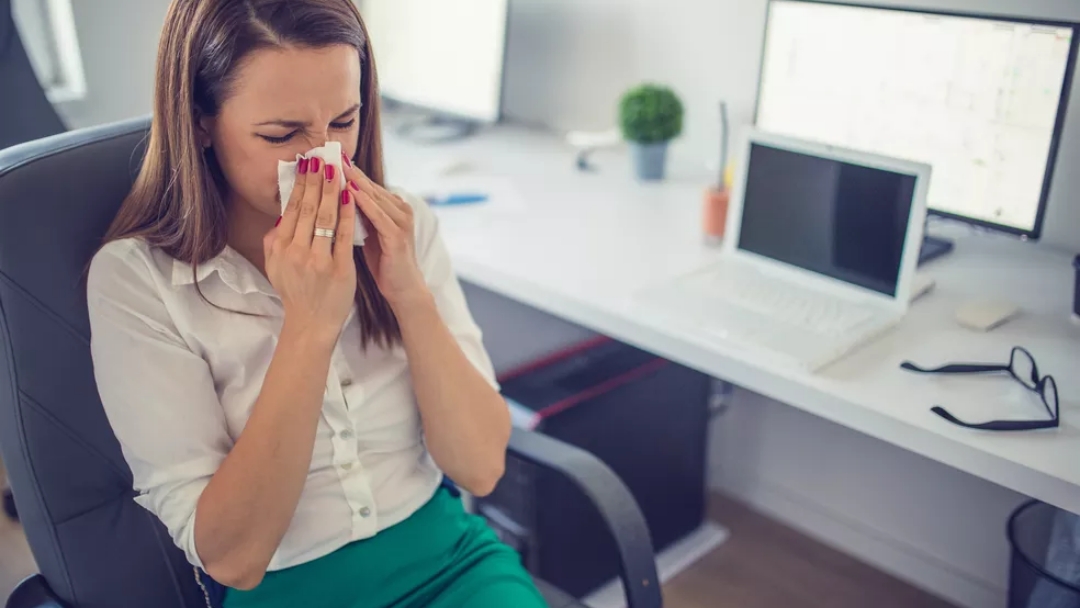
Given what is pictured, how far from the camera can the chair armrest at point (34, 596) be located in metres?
0.99

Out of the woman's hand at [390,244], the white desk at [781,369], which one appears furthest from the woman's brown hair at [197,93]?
the white desk at [781,369]

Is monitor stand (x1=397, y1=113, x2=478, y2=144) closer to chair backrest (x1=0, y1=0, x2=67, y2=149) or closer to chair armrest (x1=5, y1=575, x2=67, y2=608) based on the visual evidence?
chair backrest (x1=0, y1=0, x2=67, y2=149)

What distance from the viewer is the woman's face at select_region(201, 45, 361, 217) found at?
962 millimetres

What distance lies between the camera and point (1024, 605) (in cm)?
145

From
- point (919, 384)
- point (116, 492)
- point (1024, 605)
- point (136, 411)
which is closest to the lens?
point (136, 411)

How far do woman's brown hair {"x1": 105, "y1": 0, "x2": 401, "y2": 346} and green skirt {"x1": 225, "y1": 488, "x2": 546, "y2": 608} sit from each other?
1.18 feet

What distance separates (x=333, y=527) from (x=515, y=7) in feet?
5.02

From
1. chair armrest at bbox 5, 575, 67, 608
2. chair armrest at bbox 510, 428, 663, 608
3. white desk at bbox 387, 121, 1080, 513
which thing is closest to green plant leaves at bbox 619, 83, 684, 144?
white desk at bbox 387, 121, 1080, 513

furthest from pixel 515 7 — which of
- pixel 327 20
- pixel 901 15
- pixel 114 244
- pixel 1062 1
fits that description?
pixel 114 244

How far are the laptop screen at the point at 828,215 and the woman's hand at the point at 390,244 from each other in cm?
61

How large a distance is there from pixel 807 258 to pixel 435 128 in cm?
116

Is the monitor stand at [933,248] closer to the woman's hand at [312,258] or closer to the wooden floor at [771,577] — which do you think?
the wooden floor at [771,577]

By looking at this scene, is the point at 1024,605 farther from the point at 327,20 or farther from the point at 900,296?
the point at 327,20

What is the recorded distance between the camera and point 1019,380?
3.88ft
